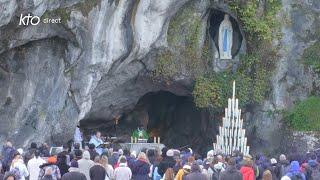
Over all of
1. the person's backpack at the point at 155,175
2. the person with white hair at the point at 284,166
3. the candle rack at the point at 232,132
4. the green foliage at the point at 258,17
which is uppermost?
the green foliage at the point at 258,17

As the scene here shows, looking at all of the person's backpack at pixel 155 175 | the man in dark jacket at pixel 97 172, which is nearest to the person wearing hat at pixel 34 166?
the man in dark jacket at pixel 97 172

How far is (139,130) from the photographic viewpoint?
3456 centimetres

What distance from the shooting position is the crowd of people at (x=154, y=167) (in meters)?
19.5

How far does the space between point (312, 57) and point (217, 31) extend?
3241 millimetres

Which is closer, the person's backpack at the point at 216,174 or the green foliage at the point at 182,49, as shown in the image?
the person's backpack at the point at 216,174

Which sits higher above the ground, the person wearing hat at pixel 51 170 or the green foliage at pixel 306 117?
the green foliage at pixel 306 117

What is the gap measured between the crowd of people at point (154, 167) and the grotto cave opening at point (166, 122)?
12.6m

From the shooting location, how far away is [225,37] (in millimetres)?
33438

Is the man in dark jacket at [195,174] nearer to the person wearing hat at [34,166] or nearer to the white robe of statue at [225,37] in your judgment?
the person wearing hat at [34,166]

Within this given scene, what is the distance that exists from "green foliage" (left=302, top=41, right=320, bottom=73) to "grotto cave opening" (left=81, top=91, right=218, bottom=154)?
4147 mm

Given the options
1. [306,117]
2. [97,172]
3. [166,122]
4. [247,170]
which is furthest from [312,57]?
[97,172]

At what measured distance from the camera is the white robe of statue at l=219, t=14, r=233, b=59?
3341 centimetres

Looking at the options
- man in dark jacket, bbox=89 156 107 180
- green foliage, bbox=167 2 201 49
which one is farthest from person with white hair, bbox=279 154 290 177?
green foliage, bbox=167 2 201 49

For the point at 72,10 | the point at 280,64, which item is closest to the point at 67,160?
the point at 72,10
